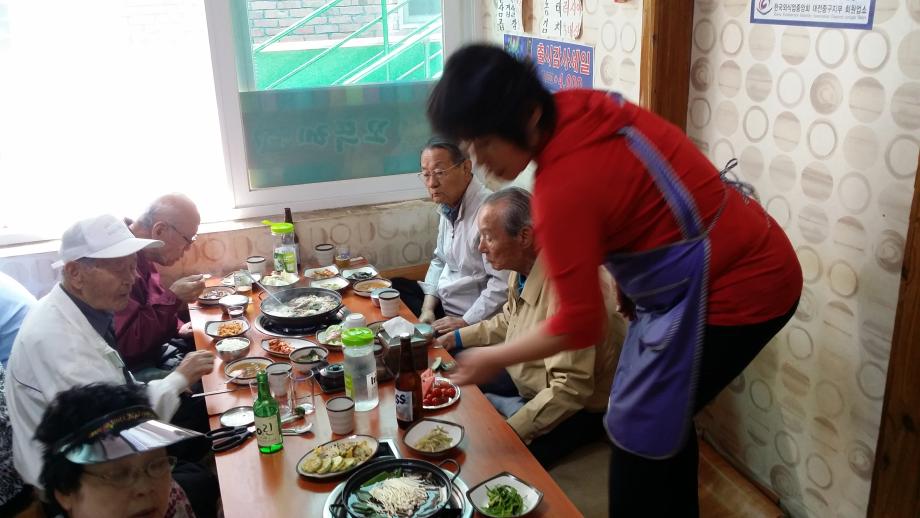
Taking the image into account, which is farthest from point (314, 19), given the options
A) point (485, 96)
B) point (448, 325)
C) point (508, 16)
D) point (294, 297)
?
point (485, 96)

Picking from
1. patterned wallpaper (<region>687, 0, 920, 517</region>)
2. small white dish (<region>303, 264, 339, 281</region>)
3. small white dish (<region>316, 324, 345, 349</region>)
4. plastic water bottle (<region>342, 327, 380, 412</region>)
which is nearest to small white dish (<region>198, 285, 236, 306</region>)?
small white dish (<region>303, 264, 339, 281</region>)

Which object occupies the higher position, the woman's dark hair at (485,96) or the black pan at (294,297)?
the woman's dark hair at (485,96)

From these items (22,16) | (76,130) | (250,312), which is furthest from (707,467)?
(22,16)

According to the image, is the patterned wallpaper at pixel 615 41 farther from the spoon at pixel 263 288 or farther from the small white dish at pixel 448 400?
the spoon at pixel 263 288

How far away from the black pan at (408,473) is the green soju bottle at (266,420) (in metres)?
0.26

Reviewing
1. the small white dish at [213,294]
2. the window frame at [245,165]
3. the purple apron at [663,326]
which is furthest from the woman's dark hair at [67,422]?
the window frame at [245,165]

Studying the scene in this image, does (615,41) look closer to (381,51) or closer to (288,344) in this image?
(381,51)

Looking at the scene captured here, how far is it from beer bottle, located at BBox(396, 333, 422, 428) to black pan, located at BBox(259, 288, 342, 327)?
80cm

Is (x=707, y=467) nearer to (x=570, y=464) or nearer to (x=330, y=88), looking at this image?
(x=570, y=464)

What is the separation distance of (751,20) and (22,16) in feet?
10.2

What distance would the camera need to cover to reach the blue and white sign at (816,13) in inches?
72.4

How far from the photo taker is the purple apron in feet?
4.76

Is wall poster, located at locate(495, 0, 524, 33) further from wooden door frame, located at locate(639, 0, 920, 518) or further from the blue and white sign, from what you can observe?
wooden door frame, located at locate(639, 0, 920, 518)

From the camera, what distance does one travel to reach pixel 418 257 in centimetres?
392
